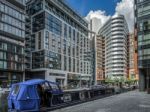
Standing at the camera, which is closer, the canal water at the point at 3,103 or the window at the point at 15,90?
the window at the point at 15,90

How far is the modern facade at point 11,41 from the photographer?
90.8m

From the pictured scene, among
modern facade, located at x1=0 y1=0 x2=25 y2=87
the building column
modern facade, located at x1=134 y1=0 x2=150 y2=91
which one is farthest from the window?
modern facade, located at x1=0 y1=0 x2=25 y2=87

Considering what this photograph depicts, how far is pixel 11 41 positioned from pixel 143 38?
4685 centimetres

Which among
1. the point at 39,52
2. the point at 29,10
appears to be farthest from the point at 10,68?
the point at 29,10

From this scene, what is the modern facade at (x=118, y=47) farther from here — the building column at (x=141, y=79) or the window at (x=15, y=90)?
the window at (x=15, y=90)

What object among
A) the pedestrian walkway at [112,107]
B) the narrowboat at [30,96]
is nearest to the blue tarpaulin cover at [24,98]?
the narrowboat at [30,96]

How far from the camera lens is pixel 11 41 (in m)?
95.1

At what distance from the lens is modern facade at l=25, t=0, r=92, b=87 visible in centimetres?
11319

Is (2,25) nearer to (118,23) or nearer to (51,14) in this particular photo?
(51,14)

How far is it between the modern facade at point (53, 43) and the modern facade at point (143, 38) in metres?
51.2

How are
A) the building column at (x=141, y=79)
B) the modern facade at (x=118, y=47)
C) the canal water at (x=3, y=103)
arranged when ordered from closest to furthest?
1. the canal water at (x=3, y=103)
2. the building column at (x=141, y=79)
3. the modern facade at (x=118, y=47)

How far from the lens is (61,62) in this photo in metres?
124

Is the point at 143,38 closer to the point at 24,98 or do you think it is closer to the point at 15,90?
the point at 15,90

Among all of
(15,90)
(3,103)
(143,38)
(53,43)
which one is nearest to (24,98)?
(15,90)
